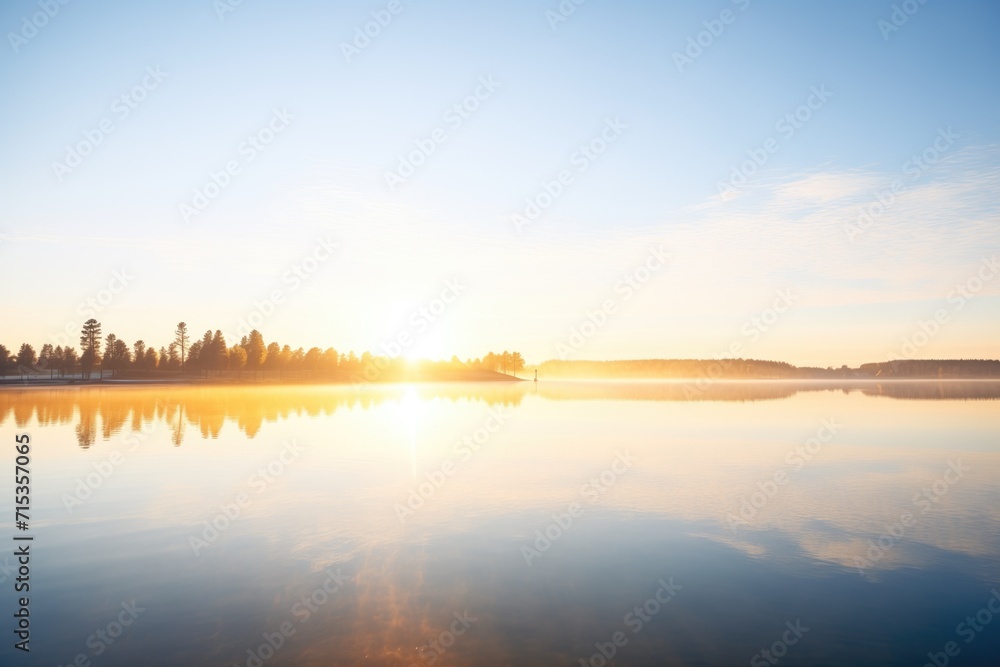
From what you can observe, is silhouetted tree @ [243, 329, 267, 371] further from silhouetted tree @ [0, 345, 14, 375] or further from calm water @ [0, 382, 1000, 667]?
calm water @ [0, 382, 1000, 667]

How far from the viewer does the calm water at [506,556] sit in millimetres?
9578

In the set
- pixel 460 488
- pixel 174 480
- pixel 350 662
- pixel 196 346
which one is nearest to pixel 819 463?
pixel 460 488

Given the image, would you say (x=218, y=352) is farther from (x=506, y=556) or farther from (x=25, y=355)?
(x=506, y=556)

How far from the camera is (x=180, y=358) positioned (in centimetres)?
16988

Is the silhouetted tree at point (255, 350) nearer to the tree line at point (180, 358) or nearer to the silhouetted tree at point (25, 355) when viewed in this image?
the tree line at point (180, 358)

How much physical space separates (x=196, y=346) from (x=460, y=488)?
6383 inches

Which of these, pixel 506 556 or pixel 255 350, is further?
pixel 255 350

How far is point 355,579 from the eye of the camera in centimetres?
1225

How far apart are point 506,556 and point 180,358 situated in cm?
18300

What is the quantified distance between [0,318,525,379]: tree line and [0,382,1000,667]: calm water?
133575mm

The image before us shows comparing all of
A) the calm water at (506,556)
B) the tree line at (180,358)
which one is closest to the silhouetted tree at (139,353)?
the tree line at (180,358)

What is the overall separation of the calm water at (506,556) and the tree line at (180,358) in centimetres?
13358

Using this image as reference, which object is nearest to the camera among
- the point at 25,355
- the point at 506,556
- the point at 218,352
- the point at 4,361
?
the point at 506,556

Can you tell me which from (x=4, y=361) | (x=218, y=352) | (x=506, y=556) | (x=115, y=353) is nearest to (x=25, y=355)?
(x=4, y=361)
